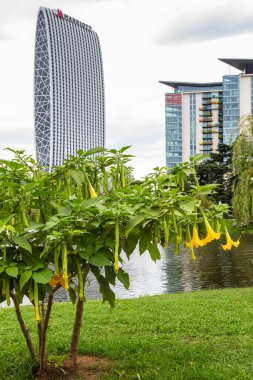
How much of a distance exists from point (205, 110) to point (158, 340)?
91.1 metres

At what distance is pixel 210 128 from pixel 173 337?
90649mm

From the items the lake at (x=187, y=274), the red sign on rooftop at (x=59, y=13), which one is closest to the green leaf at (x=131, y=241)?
the lake at (x=187, y=274)

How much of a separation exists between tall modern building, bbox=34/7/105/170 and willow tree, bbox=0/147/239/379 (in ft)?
349

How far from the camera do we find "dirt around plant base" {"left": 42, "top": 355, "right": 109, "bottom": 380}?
362cm

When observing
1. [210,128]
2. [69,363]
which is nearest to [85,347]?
[69,363]

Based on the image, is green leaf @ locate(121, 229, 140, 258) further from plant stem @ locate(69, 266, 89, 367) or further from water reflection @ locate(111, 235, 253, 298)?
water reflection @ locate(111, 235, 253, 298)

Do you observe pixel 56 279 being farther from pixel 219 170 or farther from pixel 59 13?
pixel 59 13

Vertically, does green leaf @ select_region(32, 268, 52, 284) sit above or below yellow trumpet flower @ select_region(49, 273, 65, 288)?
above

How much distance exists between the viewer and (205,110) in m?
93.4

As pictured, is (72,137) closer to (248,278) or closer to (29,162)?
(248,278)

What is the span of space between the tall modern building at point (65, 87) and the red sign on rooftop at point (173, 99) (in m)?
26.9

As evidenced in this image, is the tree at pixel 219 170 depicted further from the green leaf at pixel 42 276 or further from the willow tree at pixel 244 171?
the green leaf at pixel 42 276

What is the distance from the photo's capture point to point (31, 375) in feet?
12.1

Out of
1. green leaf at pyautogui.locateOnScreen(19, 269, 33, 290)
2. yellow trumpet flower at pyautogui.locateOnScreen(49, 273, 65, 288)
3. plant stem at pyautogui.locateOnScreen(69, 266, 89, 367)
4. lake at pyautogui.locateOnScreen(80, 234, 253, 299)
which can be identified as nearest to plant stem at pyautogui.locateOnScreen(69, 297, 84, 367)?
plant stem at pyautogui.locateOnScreen(69, 266, 89, 367)
